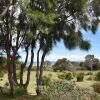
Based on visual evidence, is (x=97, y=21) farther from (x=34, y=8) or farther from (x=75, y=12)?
(x=34, y=8)

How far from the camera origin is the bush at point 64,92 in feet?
46.9

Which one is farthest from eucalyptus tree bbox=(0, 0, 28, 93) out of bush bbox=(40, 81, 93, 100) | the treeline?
bush bbox=(40, 81, 93, 100)

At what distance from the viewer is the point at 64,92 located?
1458 cm

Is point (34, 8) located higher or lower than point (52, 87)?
higher

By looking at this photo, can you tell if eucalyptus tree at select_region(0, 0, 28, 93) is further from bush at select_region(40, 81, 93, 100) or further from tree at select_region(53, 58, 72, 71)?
tree at select_region(53, 58, 72, 71)

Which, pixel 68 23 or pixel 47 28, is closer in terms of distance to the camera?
pixel 47 28

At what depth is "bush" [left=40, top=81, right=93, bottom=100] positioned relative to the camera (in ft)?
46.9

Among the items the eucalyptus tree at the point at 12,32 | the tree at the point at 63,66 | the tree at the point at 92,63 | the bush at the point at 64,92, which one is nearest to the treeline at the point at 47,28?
the eucalyptus tree at the point at 12,32

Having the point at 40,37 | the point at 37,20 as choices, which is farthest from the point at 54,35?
the point at 37,20

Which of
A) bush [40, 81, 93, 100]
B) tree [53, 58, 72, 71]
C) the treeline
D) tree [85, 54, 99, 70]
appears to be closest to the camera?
bush [40, 81, 93, 100]

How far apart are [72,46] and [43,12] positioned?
3557 mm

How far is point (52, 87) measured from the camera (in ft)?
50.0

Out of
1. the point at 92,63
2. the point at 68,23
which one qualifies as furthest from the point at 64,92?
the point at 92,63

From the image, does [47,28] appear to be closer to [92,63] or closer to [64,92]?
[64,92]
